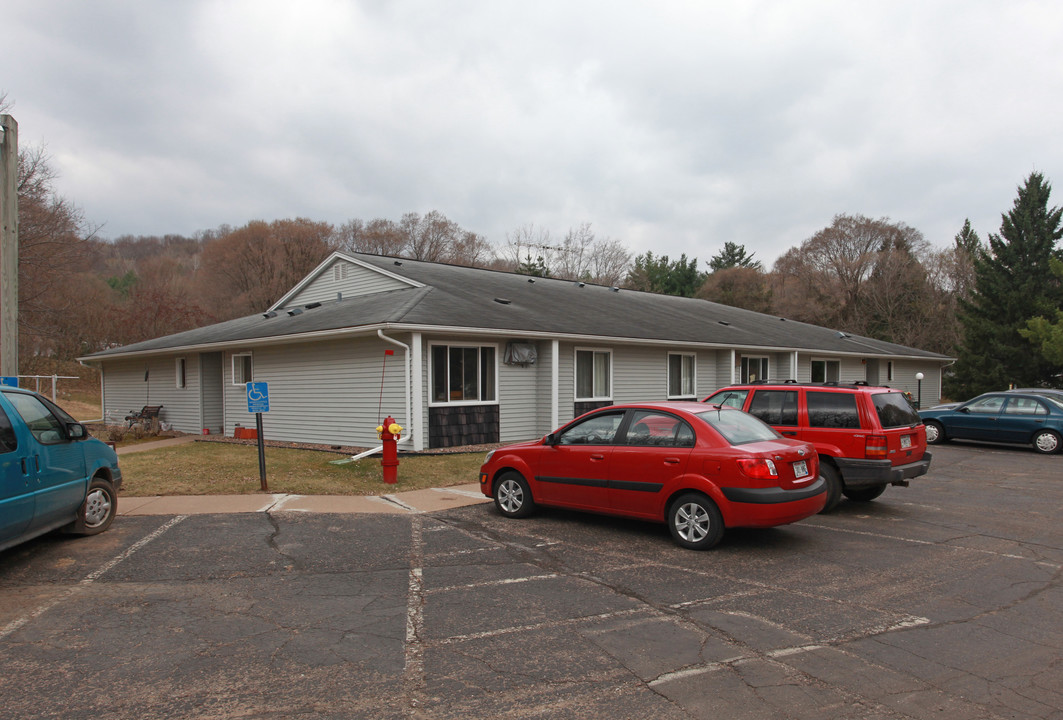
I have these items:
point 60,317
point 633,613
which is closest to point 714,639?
point 633,613

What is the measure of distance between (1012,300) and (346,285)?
32329 millimetres

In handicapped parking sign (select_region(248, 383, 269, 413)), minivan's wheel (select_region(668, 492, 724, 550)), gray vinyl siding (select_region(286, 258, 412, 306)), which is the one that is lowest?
minivan's wheel (select_region(668, 492, 724, 550))

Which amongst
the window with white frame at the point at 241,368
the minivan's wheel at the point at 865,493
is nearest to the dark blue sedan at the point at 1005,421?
the minivan's wheel at the point at 865,493

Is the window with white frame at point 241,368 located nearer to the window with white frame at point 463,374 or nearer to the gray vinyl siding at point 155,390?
the gray vinyl siding at point 155,390

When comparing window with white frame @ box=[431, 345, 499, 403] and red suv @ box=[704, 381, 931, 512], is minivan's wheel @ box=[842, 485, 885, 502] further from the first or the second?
window with white frame @ box=[431, 345, 499, 403]

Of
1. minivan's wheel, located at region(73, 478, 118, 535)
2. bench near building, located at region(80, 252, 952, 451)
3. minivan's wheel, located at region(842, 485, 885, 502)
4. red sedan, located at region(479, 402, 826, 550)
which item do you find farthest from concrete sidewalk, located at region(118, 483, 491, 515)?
minivan's wheel, located at region(842, 485, 885, 502)

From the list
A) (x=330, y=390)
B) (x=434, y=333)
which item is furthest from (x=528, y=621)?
(x=330, y=390)

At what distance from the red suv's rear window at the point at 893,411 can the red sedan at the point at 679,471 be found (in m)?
2.03

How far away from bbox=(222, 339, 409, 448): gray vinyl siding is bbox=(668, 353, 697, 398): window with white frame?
30.1 ft

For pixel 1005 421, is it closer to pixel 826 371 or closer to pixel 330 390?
pixel 826 371

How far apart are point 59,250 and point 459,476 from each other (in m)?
23.9

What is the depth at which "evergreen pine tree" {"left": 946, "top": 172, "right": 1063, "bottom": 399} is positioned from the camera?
3297 centimetres

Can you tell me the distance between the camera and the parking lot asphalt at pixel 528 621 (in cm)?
373

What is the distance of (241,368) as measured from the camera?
739 inches
